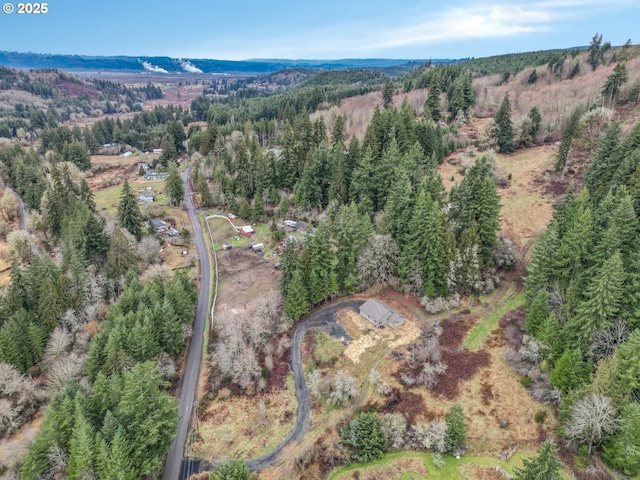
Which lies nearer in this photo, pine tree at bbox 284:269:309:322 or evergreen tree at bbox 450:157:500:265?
pine tree at bbox 284:269:309:322

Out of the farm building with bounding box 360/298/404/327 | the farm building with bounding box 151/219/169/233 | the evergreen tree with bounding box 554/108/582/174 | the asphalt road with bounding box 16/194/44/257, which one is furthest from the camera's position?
the farm building with bounding box 151/219/169/233

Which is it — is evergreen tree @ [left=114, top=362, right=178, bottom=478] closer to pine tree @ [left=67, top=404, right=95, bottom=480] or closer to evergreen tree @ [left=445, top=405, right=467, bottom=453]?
pine tree @ [left=67, top=404, right=95, bottom=480]

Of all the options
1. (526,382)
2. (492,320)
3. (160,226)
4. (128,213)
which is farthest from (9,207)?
(526,382)

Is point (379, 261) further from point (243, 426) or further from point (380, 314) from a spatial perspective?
point (243, 426)

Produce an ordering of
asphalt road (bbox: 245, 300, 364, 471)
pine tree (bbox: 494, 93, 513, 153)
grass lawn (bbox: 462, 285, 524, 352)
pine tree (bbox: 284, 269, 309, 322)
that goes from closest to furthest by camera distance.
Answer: asphalt road (bbox: 245, 300, 364, 471)
grass lawn (bbox: 462, 285, 524, 352)
pine tree (bbox: 284, 269, 309, 322)
pine tree (bbox: 494, 93, 513, 153)

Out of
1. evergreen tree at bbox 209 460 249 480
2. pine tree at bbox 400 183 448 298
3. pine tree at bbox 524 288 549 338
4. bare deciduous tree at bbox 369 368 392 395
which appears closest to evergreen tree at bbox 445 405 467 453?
bare deciduous tree at bbox 369 368 392 395

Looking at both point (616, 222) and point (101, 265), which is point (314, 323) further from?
point (101, 265)
